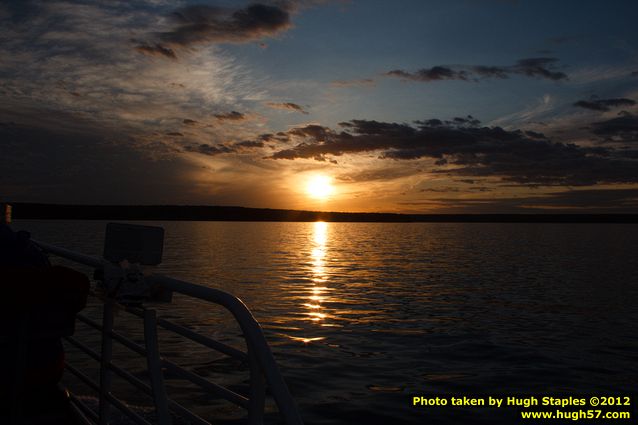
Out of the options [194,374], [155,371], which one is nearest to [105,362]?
[155,371]

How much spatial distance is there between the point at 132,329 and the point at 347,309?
894cm

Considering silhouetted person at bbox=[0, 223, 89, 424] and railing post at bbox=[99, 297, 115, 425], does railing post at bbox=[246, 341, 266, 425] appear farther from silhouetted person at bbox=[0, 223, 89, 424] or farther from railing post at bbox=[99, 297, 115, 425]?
railing post at bbox=[99, 297, 115, 425]

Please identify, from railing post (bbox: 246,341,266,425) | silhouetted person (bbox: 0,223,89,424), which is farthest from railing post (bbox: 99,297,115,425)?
railing post (bbox: 246,341,266,425)

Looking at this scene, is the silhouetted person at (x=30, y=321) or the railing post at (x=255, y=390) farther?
the silhouetted person at (x=30, y=321)

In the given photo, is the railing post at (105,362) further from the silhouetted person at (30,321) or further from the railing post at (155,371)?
the silhouetted person at (30,321)

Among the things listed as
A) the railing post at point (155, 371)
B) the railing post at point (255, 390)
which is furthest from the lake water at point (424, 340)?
the railing post at point (255, 390)

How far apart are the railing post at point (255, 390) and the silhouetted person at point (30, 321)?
3.34ft

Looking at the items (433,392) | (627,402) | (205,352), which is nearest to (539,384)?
(627,402)

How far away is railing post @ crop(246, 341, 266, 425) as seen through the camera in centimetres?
254

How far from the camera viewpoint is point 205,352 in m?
14.3

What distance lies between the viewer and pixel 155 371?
11.0 feet

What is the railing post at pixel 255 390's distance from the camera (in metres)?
2.54

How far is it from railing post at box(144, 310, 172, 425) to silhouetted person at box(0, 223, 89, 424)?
0.49 meters

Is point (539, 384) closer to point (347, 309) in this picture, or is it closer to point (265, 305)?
point (347, 309)
